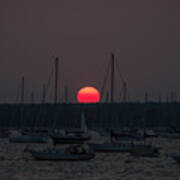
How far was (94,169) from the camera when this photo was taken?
57562mm

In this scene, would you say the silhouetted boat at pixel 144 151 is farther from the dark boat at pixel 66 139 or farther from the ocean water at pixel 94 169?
the dark boat at pixel 66 139

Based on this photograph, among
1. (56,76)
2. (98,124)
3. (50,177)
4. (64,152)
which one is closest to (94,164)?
(64,152)

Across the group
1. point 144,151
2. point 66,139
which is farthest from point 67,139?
point 144,151

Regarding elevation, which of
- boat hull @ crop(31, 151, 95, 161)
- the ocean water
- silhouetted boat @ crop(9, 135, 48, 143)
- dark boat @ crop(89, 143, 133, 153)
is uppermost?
silhouetted boat @ crop(9, 135, 48, 143)

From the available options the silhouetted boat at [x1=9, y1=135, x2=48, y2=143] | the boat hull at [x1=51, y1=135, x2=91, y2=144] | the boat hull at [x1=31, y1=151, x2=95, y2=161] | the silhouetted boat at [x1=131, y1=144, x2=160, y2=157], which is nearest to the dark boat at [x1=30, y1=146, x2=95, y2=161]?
the boat hull at [x1=31, y1=151, x2=95, y2=161]

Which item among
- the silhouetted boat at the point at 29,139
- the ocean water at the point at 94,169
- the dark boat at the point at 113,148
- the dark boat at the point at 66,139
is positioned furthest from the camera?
the silhouetted boat at the point at 29,139

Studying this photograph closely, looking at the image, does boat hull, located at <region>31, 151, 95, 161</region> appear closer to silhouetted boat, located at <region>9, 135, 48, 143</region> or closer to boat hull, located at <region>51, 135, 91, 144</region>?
boat hull, located at <region>51, 135, 91, 144</region>

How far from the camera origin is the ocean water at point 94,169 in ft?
170

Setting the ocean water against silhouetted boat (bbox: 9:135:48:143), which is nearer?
the ocean water

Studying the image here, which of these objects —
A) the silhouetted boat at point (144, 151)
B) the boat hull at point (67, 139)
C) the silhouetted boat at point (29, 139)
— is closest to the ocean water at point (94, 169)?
the silhouetted boat at point (144, 151)

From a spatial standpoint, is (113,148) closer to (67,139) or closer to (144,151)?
(144,151)

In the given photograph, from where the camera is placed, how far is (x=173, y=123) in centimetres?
19950

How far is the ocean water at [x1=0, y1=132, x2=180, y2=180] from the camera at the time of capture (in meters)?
51.7

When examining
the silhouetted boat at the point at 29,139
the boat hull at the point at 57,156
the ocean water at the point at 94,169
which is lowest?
the ocean water at the point at 94,169
